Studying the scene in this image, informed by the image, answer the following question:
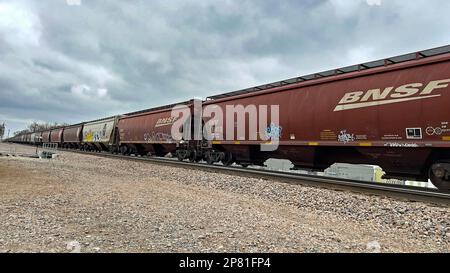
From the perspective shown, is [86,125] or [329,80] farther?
[86,125]

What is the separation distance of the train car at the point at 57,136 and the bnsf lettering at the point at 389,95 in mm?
48958

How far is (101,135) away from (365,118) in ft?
94.7

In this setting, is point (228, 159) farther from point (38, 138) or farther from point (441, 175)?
point (38, 138)

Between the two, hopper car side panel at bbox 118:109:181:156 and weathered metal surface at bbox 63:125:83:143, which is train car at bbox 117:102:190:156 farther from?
weathered metal surface at bbox 63:125:83:143

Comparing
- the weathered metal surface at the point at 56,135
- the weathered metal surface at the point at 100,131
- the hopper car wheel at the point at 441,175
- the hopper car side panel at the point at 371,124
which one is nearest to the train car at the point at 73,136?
the weathered metal surface at the point at 56,135

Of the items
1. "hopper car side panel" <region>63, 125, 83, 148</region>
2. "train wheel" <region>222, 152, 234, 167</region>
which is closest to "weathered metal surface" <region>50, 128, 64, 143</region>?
"hopper car side panel" <region>63, 125, 83, 148</region>

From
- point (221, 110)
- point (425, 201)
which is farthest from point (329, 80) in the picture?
point (221, 110)

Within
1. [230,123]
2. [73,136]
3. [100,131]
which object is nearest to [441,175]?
[230,123]

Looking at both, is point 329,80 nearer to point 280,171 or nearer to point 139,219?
point 280,171

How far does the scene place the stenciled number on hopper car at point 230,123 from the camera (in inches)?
521

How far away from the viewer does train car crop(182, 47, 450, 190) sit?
839cm

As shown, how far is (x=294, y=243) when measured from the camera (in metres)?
4.63

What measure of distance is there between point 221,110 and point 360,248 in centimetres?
1231

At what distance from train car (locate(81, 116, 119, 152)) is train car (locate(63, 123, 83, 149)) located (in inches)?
58.4
